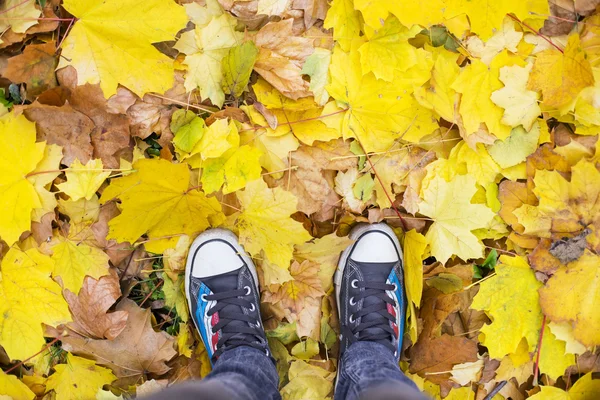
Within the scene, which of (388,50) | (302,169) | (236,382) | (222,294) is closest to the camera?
(236,382)

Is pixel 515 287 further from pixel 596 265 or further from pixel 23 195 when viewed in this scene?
pixel 23 195

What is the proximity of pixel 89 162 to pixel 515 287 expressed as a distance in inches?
52.1

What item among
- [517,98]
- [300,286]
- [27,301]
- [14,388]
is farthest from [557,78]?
[14,388]

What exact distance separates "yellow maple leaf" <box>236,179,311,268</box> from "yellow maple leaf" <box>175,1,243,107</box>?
11.7 inches

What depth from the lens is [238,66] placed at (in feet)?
3.92

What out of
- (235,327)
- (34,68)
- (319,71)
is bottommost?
(235,327)

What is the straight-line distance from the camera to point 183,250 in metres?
1.41

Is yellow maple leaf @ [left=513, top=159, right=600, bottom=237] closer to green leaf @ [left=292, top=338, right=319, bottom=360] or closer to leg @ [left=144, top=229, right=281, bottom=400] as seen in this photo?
green leaf @ [left=292, top=338, right=319, bottom=360]

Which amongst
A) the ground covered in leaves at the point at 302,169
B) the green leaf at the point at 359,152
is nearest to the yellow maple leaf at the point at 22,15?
the ground covered in leaves at the point at 302,169

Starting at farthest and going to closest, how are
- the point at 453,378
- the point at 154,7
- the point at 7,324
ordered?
the point at 453,378
the point at 7,324
the point at 154,7

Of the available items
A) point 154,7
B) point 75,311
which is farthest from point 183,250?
point 154,7

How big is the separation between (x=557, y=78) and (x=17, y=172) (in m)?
1.53

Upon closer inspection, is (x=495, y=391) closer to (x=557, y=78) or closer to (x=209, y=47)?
(x=557, y=78)

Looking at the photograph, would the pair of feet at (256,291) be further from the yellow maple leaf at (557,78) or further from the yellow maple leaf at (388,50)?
the yellow maple leaf at (557,78)
